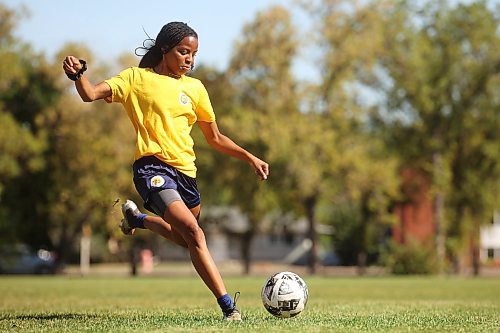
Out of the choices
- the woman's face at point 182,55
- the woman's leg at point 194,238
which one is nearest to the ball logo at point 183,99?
the woman's face at point 182,55

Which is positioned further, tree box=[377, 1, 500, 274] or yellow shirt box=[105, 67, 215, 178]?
tree box=[377, 1, 500, 274]

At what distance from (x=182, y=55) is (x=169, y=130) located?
723 mm

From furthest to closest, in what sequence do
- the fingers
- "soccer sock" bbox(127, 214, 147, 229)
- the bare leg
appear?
"soccer sock" bbox(127, 214, 147, 229) < the bare leg < the fingers

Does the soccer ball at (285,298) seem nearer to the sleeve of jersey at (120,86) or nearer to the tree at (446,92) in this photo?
the sleeve of jersey at (120,86)

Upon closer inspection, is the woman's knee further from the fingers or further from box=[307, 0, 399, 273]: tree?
box=[307, 0, 399, 273]: tree

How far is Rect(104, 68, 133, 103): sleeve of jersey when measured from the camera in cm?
852

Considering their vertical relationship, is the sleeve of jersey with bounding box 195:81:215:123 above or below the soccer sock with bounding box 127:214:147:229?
above

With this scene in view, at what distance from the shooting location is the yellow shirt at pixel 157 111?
8.59 metres

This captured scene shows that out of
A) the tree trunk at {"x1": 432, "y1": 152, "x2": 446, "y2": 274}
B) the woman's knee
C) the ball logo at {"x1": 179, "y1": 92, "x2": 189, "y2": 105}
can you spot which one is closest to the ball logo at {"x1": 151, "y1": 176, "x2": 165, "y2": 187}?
the woman's knee

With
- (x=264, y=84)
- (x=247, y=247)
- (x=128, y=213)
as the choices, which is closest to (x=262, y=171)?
(x=128, y=213)

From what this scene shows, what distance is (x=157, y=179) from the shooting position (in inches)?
334

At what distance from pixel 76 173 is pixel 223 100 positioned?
851cm

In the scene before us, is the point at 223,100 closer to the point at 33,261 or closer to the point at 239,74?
the point at 239,74

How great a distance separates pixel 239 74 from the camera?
46.9 metres
